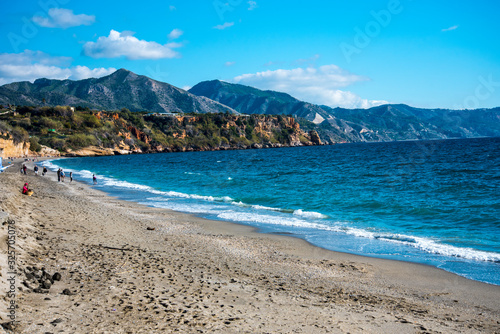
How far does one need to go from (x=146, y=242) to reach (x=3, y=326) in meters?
7.33

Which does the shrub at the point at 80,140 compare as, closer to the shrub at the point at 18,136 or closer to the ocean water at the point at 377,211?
the shrub at the point at 18,136

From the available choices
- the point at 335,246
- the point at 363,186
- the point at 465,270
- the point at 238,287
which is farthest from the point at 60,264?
the point at 363,186

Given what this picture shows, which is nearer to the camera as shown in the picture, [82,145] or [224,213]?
[224,213]

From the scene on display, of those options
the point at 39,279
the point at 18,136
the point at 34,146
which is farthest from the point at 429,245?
the point at 34,146

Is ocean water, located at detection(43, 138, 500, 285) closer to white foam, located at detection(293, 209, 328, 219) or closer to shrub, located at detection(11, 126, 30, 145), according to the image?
white foam, located at detection(293, 209, 328, 219)

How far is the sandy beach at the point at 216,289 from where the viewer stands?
6.05m

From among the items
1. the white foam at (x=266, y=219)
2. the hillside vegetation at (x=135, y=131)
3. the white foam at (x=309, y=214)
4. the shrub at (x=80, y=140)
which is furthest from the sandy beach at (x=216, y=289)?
the shrub at (x=80, y=140)

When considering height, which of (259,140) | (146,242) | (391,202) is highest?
(259,140)

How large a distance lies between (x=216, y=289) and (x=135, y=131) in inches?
5607

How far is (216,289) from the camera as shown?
7844 mm

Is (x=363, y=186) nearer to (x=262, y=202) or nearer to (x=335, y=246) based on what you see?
(x=262, y=202)

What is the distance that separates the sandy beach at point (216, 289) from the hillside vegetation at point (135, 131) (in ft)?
272

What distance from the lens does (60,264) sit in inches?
347

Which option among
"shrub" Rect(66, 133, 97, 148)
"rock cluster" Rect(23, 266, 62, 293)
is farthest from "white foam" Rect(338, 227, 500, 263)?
"shrub" Rect(66, 133, 97, 148)
